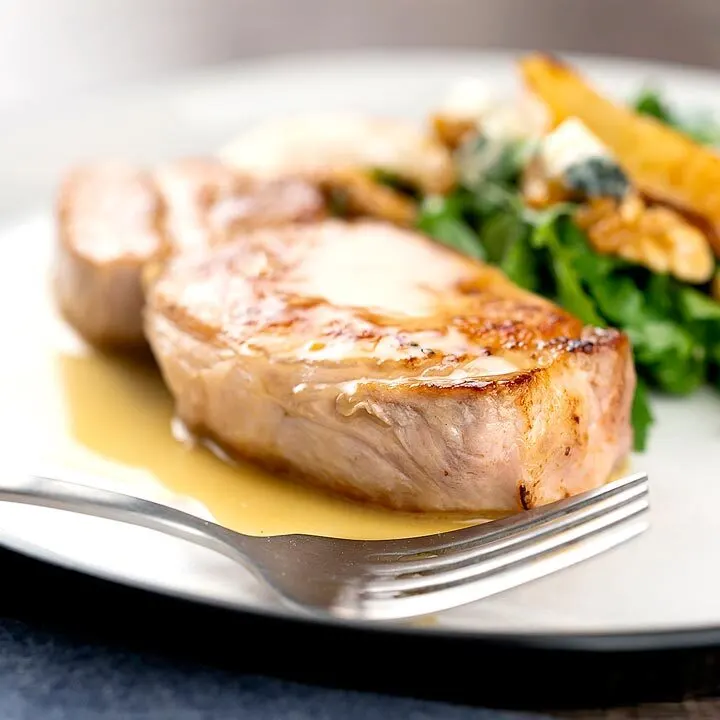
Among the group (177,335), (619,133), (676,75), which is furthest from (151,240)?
(676,75)

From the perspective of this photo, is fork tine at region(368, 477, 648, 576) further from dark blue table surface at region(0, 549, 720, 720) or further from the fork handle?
the fork handle

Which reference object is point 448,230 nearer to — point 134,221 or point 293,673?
point 134,221

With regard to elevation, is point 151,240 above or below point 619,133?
below

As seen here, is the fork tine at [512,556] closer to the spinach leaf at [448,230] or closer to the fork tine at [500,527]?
the fork tine at [500,527]

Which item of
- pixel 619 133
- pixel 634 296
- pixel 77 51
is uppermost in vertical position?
pixel 619 133

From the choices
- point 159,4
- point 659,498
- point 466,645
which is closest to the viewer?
point 466,645

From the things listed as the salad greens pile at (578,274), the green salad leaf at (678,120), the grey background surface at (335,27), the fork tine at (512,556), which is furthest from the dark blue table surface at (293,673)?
the grey background surface at (335,27)

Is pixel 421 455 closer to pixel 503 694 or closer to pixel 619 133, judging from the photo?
pixel 503 694
